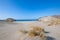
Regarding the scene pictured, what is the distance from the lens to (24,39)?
562cm

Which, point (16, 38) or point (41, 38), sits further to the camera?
point (16, 38)

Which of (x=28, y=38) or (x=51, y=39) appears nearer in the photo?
(x=28, y=38)

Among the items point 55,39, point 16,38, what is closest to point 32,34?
point 16,38

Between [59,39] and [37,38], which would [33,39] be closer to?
[37,38]

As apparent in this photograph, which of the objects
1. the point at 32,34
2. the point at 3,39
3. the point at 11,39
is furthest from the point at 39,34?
the point at 3,39

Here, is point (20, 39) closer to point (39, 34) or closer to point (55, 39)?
point (39, 34)

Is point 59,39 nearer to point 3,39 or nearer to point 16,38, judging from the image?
point 16,38

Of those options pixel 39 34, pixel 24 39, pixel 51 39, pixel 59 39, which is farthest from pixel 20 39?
pixel 59 39

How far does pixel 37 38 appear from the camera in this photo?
18.0ft

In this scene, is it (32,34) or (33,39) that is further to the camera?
(32,34)

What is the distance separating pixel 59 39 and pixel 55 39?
23 cm

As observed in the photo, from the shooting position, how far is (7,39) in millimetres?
5723

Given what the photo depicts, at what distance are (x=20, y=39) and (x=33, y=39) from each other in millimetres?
701

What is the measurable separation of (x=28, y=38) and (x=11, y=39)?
2.89ft
